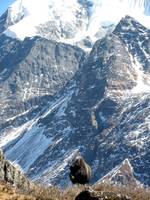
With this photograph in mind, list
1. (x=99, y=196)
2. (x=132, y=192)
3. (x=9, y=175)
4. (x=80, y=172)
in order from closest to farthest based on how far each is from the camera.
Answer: (x=99, y=196) → (x=80, y=172) → (x=9, y=175) → (x=132, y=192)

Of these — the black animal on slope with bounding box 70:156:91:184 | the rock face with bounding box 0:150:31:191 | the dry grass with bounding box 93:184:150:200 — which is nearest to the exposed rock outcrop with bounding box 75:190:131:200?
the dry grass with bounding box 93:184:150:200

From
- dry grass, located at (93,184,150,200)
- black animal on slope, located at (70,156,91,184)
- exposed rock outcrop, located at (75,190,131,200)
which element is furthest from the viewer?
dry grass, located at (93,184,150,200)

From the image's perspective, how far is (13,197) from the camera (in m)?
80.7

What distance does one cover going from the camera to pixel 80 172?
89.2m

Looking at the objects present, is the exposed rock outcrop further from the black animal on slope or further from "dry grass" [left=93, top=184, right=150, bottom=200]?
the black animal on slope

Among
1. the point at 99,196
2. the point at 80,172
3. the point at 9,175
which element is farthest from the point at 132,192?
the point at 99,196

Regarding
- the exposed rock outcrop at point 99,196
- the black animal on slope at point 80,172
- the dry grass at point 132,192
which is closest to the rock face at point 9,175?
the black animal on slope at point 80,172

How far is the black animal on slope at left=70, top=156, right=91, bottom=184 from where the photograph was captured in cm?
8875

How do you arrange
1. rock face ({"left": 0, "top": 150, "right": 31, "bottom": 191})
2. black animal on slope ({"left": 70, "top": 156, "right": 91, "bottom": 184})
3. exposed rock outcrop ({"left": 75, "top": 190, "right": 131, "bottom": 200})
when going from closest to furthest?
exposed rock outcrop ({"left": 75, "top": 190, "right": 131, "bottom": 200}), black animal on slope ({"left": 70, "top": 156, "right": 91, "bottom": 184}), rock face ({"left": 0, "top": 150, "right": 31, "bottom": 191})

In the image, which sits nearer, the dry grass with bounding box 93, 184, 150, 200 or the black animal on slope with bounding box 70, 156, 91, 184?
the black animal on slope with bounding box 70, 156, 91, 184

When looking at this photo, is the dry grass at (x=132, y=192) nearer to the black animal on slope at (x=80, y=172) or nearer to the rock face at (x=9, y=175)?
the black animal on slope at (x=80, y=172)

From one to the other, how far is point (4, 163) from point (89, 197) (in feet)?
94.2

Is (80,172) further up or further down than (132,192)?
further up

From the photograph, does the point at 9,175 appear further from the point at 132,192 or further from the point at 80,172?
the point at 132,192
